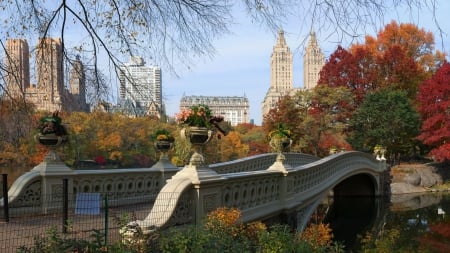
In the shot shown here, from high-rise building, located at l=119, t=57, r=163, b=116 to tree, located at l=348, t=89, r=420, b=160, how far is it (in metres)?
30.7

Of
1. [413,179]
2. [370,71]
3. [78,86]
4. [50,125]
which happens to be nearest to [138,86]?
[78,86]

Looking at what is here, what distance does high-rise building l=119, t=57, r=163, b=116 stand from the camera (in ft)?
19.5

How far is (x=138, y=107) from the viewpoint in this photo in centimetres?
602

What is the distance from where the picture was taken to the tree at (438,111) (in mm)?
30783

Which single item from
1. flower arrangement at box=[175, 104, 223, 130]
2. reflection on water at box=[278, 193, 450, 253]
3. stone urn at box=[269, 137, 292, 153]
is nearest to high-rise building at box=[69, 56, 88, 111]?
flower arrangement at box=[175, 104, 223, 130]

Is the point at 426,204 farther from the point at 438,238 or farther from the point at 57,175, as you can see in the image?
the point at 57,175

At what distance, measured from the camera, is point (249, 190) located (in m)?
10.2

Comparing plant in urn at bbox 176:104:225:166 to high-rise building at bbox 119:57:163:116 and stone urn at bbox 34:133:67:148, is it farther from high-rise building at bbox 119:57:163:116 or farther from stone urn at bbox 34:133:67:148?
stone urn at bbox 34:133:67:148

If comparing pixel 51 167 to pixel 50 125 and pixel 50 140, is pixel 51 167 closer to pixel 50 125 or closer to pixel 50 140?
pixel 50 140

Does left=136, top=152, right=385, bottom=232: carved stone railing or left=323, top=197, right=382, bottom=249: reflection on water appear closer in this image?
left=136, top=152, right=385, bottom=232: carved stone railing

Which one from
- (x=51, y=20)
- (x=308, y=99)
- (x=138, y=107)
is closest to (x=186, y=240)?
(x=138, y=107)

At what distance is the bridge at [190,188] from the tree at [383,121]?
18.8 m

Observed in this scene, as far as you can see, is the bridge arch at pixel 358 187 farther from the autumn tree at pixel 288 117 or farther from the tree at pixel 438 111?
the tree at pixel 438 111

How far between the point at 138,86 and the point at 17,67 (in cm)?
139
